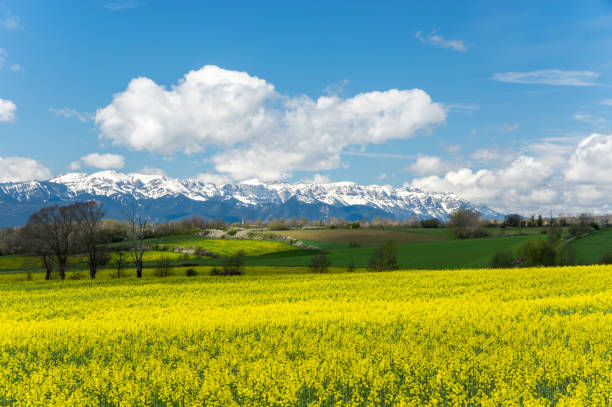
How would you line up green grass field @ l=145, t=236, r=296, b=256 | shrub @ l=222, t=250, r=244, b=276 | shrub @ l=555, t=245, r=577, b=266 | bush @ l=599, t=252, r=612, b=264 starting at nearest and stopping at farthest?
shrub @ l=222, t=250, r=244, b=276, shrub @ l=555, t=245, r=577, b=266, bush @ l=599, t=252, r=612, b=264, green grass field @ l=145, t=236, r=296, b=256

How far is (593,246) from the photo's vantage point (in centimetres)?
7512

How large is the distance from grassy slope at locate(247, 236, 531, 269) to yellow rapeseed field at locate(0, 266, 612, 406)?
133 feet

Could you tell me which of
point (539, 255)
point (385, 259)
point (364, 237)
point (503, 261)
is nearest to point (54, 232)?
point (385, 259)

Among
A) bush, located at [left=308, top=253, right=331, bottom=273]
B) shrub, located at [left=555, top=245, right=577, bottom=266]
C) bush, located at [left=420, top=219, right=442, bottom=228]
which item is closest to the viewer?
shrub, located at [left=555, top=245, right=577, bottom=266]

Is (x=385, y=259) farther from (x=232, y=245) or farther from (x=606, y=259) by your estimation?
(x=232, y=245)

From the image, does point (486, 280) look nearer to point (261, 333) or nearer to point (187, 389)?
point (261, 333)

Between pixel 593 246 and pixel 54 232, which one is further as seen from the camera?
pixel 593 246

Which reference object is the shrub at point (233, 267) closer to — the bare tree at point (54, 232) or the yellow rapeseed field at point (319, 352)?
the bare tree at point (54, 232)

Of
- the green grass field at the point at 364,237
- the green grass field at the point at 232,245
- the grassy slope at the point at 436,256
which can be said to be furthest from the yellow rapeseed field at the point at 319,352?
the green grass field at the point at 364,237

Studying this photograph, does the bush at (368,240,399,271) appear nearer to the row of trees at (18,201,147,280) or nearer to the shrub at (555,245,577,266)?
the shrub at (555,245,577,266)

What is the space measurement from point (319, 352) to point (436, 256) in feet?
232

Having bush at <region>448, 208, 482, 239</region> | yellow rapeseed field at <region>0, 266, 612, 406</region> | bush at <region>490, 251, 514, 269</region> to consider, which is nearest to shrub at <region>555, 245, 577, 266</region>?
bush at <region>490, 251, 514, 269</region>

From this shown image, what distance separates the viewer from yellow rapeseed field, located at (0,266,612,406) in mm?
9242

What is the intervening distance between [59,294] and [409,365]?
105ft
